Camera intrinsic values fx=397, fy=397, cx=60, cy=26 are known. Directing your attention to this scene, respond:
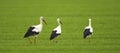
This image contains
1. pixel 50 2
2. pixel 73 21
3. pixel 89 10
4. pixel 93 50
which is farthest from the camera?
pixel 50 2

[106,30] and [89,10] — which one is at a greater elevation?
[89,10]

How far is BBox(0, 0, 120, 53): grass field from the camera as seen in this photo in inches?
412

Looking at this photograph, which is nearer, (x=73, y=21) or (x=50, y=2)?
(x=73, y=21)

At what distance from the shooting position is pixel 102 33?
1221 centimetres

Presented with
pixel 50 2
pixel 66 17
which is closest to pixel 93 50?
pixel 66 17

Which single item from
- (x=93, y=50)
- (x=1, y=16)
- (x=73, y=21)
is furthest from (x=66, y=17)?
(x=93, y=50)

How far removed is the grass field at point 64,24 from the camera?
34.3 ft

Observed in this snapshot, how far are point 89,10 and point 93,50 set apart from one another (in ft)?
24.9

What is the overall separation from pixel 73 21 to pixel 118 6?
4097 mm

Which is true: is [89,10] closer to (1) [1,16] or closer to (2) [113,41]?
(1) [1,16]

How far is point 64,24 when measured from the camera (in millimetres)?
13984

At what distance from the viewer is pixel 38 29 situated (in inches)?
423

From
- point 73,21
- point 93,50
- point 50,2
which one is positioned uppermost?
point 50,2

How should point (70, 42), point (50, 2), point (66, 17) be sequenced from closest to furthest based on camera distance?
1. point (70, 42)
2. point (66, 17)
3. point (50, 2)
